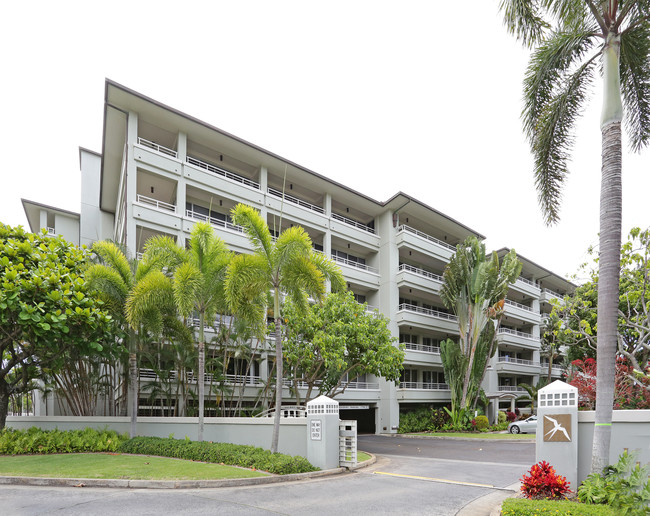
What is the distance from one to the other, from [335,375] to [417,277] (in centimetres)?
1542

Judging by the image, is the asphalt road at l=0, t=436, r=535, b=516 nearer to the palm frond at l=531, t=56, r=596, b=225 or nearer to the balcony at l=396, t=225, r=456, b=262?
the palm frond at l=531, t=56, r=596, b=225

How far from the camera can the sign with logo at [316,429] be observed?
1458 cm

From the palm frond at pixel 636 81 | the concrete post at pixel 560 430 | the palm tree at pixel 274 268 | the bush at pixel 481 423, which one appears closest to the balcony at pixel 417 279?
the bush at pixel 481 423

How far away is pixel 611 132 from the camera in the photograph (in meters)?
10.4

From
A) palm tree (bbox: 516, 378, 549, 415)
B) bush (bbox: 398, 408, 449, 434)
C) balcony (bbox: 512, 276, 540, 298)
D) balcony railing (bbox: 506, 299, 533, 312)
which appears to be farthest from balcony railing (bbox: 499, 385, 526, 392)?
bush (bbox: 398, 408, 449, 434)

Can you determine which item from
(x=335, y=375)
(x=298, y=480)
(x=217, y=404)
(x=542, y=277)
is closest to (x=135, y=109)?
(x=217, y=404)

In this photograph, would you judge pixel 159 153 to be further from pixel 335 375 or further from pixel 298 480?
pixel 298 480

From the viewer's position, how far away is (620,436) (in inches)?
371

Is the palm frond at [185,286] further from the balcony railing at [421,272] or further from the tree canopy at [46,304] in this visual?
the balcony railing at [421,272]

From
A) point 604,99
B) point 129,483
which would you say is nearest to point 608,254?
point 604,99

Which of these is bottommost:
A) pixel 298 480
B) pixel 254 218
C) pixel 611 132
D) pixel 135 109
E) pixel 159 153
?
pixel 298 480

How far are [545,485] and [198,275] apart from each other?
38.8 feet

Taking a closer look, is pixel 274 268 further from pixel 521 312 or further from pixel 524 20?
pixel 521 312

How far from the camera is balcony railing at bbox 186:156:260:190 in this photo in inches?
1083
